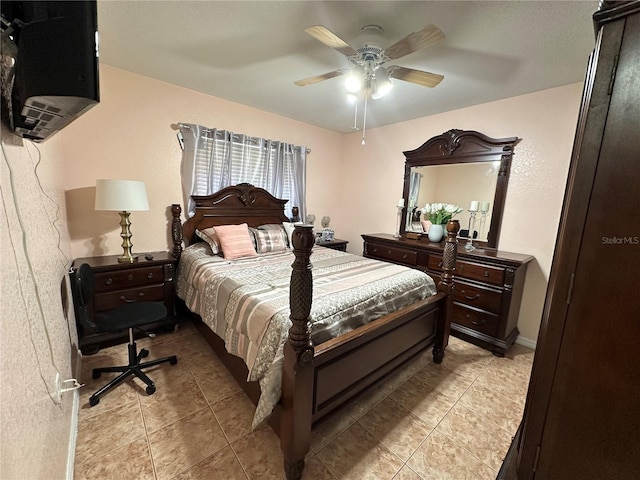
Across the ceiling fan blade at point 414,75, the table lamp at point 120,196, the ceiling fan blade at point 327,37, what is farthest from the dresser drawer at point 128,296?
the ceiling fan blade at point 414,75

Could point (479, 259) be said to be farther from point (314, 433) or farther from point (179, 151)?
point (179, 151)

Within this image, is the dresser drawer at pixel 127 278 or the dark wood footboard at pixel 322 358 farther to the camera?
the dresser drawer at pixel 127 278

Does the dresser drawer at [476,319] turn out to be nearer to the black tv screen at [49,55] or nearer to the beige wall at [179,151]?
the beige wall at [179,151]

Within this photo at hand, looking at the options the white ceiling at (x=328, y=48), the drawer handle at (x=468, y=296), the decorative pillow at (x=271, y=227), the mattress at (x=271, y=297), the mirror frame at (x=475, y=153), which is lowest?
the drawer handle at (x=468, y=296)

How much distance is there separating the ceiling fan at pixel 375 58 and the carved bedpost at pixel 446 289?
1177 millimetres

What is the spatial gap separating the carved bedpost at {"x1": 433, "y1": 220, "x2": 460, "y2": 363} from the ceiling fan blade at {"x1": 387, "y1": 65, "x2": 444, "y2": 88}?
3.53ft

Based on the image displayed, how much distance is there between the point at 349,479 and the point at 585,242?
1.53 meters

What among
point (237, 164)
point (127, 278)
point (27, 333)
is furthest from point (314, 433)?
point (237, 164)

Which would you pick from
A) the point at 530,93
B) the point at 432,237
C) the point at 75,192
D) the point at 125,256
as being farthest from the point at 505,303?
the point at 75,192

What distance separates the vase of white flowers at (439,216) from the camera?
3.15m

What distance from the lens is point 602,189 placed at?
0.84 meters

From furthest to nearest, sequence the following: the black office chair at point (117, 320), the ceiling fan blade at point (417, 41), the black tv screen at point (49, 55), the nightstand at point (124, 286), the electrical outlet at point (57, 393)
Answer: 1. the nightstand at point (124, 286)
2. the black office chair at point (117, 320)
3. the ceiling fan blade at point (417, 41)
4. the electrical outlet at point (57, 393)
5. the black tv screen at point (49, 55)

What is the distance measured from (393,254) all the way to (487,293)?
3.67ft

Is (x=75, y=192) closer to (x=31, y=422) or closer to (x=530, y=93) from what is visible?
(x=31, y=422)
